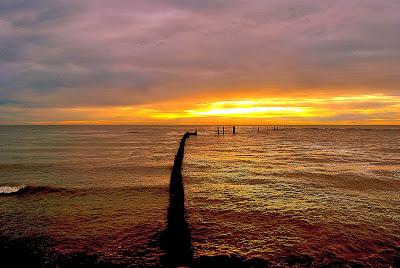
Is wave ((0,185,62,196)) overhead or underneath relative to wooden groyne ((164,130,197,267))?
underneath

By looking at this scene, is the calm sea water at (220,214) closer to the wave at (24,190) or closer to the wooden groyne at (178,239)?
the wave at (24,190)

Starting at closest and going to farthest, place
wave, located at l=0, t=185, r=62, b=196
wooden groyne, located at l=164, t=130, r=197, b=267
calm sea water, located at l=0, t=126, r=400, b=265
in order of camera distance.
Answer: wooden groyne, located at l=164, t=130, r=197, b=267 < calm sea water, located at l=0, t=126, r=400, b=265 < wave, located at l=0, t=185, r=62, b=196

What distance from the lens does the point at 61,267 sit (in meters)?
8.33

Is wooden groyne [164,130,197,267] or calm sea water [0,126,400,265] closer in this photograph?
wooden groyne [164,130,197,267]

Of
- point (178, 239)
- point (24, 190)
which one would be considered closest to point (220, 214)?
point (178, 239)

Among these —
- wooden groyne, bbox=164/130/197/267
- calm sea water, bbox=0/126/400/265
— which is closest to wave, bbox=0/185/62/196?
calm sea water, bbox=0/126/400/265

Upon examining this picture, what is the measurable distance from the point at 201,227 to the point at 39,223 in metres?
7.03

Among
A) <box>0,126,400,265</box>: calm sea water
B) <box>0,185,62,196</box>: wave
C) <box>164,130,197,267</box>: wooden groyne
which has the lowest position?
<box>0,126,400,265</box>: calm sea water

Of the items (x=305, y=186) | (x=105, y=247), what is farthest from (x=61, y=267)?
(x=305, y=186)

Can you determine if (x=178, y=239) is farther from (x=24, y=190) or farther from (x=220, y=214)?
(x=24, y=190)

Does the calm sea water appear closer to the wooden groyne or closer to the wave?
the wave

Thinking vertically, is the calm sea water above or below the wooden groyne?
below

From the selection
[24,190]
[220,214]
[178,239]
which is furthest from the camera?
[24,190]

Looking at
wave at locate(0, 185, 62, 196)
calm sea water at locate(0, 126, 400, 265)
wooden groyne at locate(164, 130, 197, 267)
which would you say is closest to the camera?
wooden groyne at locate(164, 130, 197, 267)
